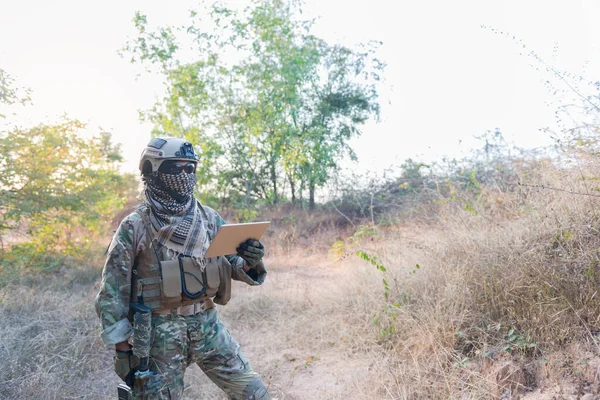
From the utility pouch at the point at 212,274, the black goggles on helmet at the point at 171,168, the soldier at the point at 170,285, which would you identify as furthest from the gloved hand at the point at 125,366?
the black goggles on helmet at the point at 171,168

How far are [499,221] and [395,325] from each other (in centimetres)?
149

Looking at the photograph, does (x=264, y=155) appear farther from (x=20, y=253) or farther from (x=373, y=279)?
(x=373, y=279)

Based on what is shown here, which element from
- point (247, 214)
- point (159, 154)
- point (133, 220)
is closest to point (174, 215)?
point (133, 220)

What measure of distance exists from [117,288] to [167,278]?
0.25 m

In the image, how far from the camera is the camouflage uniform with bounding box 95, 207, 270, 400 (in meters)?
2.10

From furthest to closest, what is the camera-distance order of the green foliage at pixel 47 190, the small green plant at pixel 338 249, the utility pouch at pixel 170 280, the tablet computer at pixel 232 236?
the small green plant at pixel 338 249, the green foliage at pixel 47 190, the utility pouch at pixel 170 280, the tablet computer at pixel 232 236

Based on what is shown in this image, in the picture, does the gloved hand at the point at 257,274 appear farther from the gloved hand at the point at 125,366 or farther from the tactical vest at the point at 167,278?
the gloved hand at the point at 125,366

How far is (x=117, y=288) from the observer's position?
215 cm

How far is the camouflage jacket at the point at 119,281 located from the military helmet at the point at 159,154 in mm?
266

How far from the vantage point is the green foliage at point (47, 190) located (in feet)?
19.8

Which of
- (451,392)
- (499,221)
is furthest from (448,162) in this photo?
(451,392)

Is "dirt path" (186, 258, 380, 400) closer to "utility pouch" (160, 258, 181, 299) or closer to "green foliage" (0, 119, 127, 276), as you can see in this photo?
"utility pouch" (160, 258, 181, 299)

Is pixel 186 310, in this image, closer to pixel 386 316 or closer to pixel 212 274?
pixel 212 274

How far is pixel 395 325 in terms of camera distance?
402 cm
